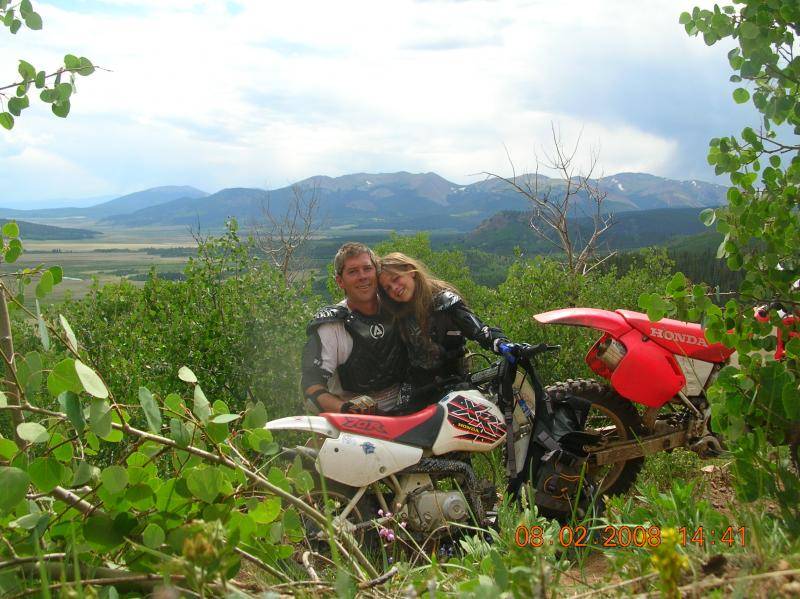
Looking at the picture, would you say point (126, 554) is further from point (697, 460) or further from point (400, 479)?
point (697, 460)

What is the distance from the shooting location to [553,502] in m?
4.64

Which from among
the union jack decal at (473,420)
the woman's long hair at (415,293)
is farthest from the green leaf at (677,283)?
the woman's long hair at (415,293)

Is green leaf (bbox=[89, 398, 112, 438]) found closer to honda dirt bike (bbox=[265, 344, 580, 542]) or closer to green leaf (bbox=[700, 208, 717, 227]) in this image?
green leaf (bbox=[700, 208, 717, 227])

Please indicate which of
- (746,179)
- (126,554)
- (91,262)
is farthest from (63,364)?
(91,262)

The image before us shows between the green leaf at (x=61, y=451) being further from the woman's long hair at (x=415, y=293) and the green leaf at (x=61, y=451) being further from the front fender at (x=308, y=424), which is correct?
the woman's long hair at (x=415, y=293)

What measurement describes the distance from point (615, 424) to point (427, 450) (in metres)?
1.53

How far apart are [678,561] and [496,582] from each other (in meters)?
0.40

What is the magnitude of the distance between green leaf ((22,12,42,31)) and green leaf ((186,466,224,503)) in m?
1.88

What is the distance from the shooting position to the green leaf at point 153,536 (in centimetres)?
186

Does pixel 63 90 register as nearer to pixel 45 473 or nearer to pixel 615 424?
pixel 45 473

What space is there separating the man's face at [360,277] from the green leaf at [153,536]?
11.1 ft

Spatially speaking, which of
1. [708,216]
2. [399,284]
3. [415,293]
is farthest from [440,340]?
[708,216]

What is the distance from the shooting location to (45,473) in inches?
72.9

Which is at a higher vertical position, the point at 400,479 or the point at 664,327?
the point at 664,327
